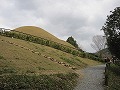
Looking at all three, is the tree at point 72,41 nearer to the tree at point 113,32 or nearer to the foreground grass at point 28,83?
the tree at point 113,32

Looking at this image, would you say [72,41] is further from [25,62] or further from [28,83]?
[28,83]

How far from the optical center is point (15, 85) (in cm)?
1305

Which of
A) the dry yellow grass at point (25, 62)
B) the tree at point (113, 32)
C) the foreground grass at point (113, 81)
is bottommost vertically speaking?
the foreground grass at point (113, 81)

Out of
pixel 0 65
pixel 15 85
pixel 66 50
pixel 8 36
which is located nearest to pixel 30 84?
pixel 15 85

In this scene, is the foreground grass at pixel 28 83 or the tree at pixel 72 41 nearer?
the foreground grass at pixel 28 83

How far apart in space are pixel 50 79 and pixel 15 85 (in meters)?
3.85

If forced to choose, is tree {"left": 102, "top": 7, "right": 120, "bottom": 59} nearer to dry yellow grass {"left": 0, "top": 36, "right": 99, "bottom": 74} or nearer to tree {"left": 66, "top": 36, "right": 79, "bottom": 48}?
dry yellow grass {"left": 0, "top": 36, "right": 99, "bottom": 74}

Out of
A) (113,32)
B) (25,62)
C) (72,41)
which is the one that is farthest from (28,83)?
(72,41)

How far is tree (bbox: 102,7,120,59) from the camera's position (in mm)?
36750

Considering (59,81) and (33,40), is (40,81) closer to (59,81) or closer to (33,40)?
(59,81)

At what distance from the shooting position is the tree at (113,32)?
3675cm

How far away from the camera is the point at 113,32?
37.3 metres

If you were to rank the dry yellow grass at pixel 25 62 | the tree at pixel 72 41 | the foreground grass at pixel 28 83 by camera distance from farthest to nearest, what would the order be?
the tree at pixel 72 41
the dry yellow grass at pixel 25 62
the foreground grass at pixel 28 83

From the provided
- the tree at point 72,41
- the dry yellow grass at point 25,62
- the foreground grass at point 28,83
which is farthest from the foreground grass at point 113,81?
the tree at point 72,41
